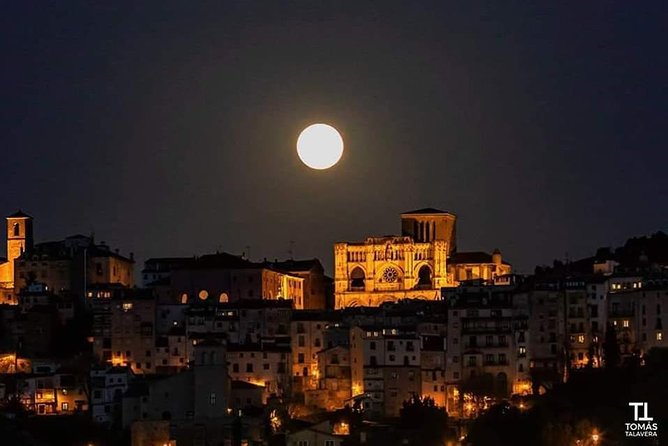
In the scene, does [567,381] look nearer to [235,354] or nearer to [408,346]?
[408,346]

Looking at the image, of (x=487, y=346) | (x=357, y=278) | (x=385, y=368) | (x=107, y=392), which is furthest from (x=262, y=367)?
(x=357, y=278)

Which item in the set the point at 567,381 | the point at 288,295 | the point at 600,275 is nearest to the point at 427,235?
the point at 288,295

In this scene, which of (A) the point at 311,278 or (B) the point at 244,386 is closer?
(B) the point at 244,386

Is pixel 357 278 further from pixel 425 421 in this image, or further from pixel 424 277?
pixel 425 421

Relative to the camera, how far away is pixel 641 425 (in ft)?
165

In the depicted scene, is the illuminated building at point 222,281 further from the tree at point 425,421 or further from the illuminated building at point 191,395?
the tree at point 425,421

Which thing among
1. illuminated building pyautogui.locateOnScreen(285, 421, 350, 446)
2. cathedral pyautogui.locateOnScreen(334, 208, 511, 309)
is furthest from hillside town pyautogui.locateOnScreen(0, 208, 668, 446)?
cathedral pyautogui.locateOnScreen(334, 208, 511, 309)

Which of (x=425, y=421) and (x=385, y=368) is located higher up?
(x=385, y=368)

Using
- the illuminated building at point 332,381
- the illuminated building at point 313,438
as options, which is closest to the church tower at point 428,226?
the illuminated building at point 332,381

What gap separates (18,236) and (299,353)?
1685 centimetres

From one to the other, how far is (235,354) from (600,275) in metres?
10.5

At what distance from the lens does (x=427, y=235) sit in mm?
72312

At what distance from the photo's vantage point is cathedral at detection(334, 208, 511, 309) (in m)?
69.8

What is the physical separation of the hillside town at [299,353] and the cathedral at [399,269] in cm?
240
